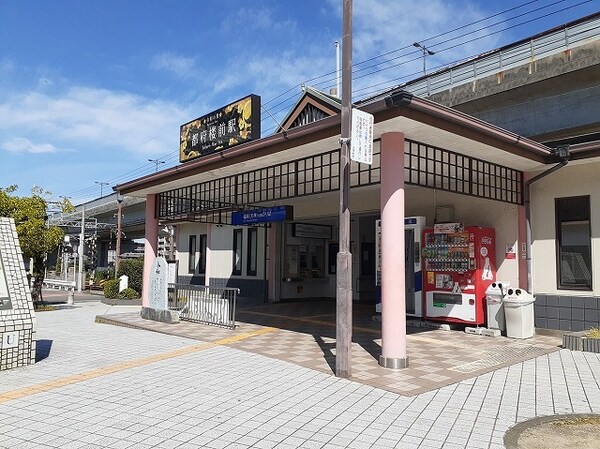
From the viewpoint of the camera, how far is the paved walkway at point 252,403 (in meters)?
4.38

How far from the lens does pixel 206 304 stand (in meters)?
11.4

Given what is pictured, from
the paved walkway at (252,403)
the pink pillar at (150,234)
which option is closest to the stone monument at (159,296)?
the pink pillar at (150,234)

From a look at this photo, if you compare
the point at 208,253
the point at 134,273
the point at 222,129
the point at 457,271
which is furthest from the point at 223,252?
the point at 457,271

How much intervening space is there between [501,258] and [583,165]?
7.99ft

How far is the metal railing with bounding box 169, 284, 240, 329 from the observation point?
10.8 metres

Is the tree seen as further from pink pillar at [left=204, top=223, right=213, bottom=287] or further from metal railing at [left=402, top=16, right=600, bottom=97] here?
metal railing at [left=402, top=16, right=600, bottom=97]

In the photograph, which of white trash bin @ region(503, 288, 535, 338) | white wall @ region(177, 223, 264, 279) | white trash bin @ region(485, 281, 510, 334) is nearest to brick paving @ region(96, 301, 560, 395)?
white trash bin @ region(503, 288, 535, 338)

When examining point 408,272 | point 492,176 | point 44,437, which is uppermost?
point 492,176

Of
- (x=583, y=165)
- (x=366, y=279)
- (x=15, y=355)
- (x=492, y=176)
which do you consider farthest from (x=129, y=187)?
(x=583, y=165)

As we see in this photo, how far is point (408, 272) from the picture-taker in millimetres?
11414

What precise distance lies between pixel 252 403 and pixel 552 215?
7398 millimetres

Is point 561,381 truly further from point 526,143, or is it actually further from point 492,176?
point 492,176

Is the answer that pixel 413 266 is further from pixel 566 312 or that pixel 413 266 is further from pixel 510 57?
pixel 510 57

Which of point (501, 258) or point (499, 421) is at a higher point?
point (501, 258)
